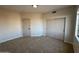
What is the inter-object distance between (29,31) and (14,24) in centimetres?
161

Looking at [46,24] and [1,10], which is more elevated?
[1,10]

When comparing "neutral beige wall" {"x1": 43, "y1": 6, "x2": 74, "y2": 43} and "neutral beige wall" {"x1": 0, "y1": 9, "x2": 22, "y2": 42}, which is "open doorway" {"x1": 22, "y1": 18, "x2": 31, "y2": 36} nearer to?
"neutral beige wall" {"x1": 0, "y1": 9, "x2": 22, "y2": 42}

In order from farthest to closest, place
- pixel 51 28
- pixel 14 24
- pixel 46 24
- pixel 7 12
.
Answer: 1. pixel 46 24
2. pixel 51 28
3. pixel 14 24
4. pixel 7 12

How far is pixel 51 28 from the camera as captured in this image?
6.49 m

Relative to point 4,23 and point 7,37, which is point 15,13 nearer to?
point 4,23

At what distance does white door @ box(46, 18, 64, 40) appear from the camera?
216 inches

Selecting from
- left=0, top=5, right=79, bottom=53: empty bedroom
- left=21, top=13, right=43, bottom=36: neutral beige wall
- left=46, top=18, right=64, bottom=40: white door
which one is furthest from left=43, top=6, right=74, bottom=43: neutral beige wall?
left=21, top=13, right=43, bottom=36: neutral beige wall

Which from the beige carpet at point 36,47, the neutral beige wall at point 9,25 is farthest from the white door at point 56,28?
the neutral beige wall at point 9,25

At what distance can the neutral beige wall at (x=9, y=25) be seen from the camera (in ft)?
15.7

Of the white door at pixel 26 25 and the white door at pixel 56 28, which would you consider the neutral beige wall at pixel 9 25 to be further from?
the white door at pixel 56 28

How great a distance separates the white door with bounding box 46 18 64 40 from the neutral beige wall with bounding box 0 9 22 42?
2.69m

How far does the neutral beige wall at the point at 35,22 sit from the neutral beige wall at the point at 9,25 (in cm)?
94

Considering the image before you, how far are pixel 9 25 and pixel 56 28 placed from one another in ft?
11.8
